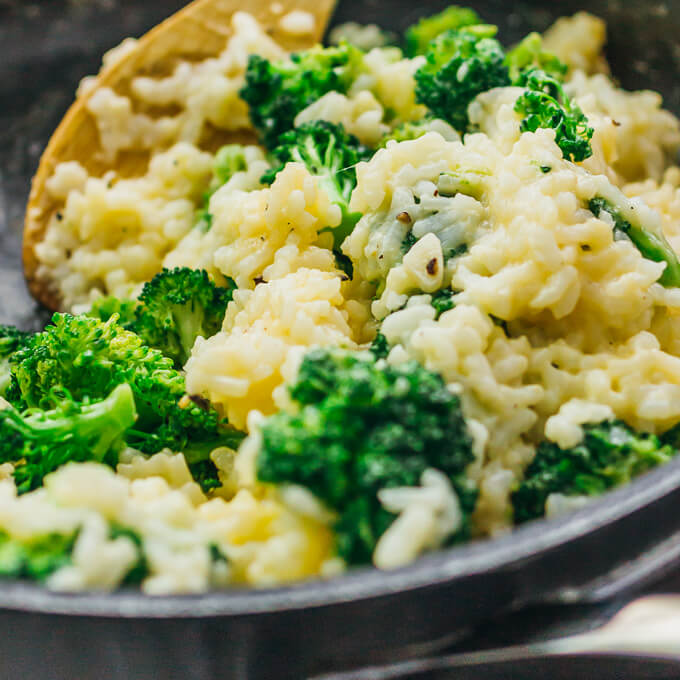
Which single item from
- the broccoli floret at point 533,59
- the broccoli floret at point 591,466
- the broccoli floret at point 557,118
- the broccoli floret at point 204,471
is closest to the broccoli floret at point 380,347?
the broccoli floret at point 591,466

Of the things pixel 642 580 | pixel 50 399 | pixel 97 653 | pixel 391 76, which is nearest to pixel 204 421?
pixel 50 399

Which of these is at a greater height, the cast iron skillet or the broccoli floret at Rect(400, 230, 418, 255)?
the broccoli floret at Rect(400, 230, 418, 255)

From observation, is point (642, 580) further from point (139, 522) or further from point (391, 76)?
point (391, 76)

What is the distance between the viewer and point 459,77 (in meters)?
2.67

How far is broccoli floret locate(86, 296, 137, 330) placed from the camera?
275 centimetres

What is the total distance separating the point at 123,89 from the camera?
10.9 ft

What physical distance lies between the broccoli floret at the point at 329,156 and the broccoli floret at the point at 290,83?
17 cm

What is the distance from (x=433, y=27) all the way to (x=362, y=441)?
2487mm

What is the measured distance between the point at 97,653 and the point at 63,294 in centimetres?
175

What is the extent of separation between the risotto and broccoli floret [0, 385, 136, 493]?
3 cm

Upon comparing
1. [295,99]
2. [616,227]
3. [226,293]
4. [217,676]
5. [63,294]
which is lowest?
[217,676]

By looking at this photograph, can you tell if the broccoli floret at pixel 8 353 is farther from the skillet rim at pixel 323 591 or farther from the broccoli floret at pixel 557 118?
the broccoli floret at pixel 557 118

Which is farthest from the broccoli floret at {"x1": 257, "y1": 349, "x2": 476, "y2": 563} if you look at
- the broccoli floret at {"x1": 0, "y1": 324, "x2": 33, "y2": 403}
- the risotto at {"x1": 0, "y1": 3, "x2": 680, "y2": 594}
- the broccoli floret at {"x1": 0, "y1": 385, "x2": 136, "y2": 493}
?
the broccoli floret at {"x1": 0, "y1": 324, "x2": 33, "y2": 403}

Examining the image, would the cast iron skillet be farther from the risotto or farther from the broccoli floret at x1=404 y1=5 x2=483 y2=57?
the broccoli floret at x1=404 y1=5 x2=483 y2=57
